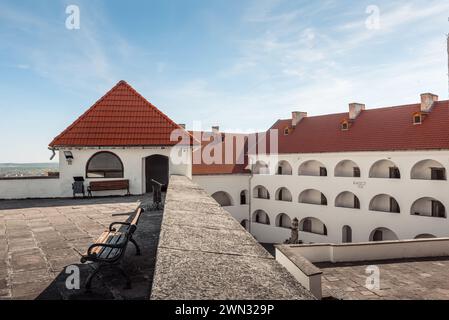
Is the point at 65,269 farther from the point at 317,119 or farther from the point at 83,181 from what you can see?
the point at 317,119

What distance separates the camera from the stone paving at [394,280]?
377 inches

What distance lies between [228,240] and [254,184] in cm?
3395

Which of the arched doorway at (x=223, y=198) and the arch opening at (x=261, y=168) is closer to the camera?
the arched doorway at (x=223, y=198)

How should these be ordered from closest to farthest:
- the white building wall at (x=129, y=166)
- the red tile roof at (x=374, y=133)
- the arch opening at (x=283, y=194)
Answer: the white building wall at (x=129, y=166) → the red tile roof at (x=374, y=133) → the arch opening at (x=283, y=194)

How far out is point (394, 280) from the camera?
1082cm

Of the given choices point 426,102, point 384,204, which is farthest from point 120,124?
point 426,102

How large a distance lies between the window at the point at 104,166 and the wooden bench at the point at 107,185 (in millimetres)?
476

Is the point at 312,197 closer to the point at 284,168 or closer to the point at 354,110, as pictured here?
the point at 284,168

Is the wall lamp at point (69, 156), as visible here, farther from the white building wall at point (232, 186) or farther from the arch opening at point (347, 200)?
the arch opening at point (347, 200)

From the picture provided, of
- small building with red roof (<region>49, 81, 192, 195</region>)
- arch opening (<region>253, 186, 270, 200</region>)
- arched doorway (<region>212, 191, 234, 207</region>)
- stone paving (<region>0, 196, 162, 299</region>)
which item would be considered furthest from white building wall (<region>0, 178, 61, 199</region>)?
arch opening (<region>253, 186, 270, 200</region>)

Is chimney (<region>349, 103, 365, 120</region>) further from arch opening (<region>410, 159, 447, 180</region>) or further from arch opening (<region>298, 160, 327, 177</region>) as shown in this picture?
arch opening (<region>410, 159, 447, 180</region>)

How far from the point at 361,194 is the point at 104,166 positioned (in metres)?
22.8

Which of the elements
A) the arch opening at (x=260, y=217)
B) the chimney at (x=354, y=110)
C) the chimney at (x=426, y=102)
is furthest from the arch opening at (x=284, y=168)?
the chimney at (x=426, y=102)
